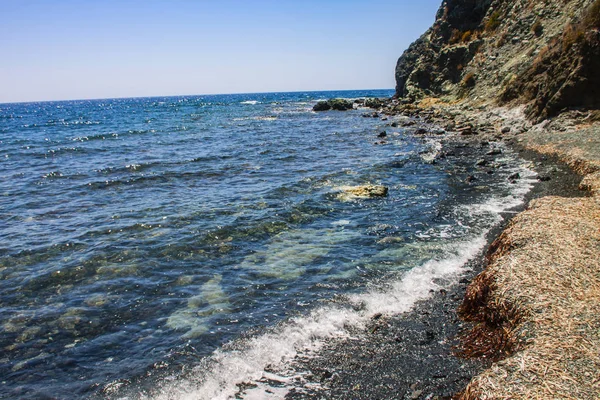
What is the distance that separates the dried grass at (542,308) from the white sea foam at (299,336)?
5.37ft

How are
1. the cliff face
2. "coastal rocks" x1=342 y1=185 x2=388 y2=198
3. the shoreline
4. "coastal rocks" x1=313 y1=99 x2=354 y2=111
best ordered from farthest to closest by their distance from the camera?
1. "coastal rocks" x1=313 y1=99 x2=354 y2=111
2. the cliff face
3. "coastal rocks" x1=342 y1=185 x2=388 y2=198
4. the shoreline

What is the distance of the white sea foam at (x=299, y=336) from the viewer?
7.90 m

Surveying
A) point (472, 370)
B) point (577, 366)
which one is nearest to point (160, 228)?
point (472, 370)

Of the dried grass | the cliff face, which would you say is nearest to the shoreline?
the dried grass

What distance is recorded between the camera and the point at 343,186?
78.7 feet

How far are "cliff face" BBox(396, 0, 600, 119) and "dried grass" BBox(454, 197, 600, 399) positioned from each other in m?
24.1

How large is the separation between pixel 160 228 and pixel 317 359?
1130 cm

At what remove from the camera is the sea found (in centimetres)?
880

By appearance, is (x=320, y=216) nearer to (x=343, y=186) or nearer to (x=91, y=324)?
(x=343, y=186)

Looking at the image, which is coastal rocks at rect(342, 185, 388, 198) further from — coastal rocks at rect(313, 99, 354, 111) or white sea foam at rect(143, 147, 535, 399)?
coastal rocks at rect(313, 99, 354, 111)

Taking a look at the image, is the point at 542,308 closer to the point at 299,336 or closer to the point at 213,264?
the point at 299,336

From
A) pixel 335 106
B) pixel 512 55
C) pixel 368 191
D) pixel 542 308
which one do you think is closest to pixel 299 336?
pixel 542 308

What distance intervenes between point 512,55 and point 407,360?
51431 mm

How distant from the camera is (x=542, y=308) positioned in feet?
26.4
